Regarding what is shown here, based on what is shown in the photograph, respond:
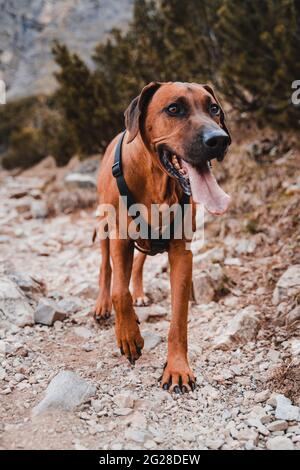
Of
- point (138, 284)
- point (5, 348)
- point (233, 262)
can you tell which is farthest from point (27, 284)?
point (233, 262)

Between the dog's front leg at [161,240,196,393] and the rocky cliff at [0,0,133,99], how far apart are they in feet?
114

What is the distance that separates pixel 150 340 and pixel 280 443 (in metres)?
1.49

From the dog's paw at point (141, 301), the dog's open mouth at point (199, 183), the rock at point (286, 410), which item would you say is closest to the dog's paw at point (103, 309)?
the dog's paw at point (141, 301)

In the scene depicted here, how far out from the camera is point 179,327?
3113mm

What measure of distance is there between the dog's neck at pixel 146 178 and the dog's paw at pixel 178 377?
111cm

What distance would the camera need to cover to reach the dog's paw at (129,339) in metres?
3.21

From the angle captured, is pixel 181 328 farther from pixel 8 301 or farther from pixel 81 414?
pixel 8 301

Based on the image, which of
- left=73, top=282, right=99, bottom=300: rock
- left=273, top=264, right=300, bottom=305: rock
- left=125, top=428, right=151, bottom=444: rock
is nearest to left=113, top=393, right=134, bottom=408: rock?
left=125, top=428, right=151, bottom=444: rock

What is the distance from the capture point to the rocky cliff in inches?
1522

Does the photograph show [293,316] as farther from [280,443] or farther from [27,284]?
[27,284]

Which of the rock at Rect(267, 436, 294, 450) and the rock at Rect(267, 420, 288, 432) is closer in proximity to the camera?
the rock at Rect(267, 436, 294, 450)

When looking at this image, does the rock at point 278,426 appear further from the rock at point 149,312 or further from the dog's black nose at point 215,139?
the rock at point 149,312

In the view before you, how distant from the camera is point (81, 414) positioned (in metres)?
2.57

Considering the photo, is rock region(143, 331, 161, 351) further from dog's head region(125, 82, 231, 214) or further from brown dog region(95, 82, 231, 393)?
dog's head region(125, 82, 231, 214)
